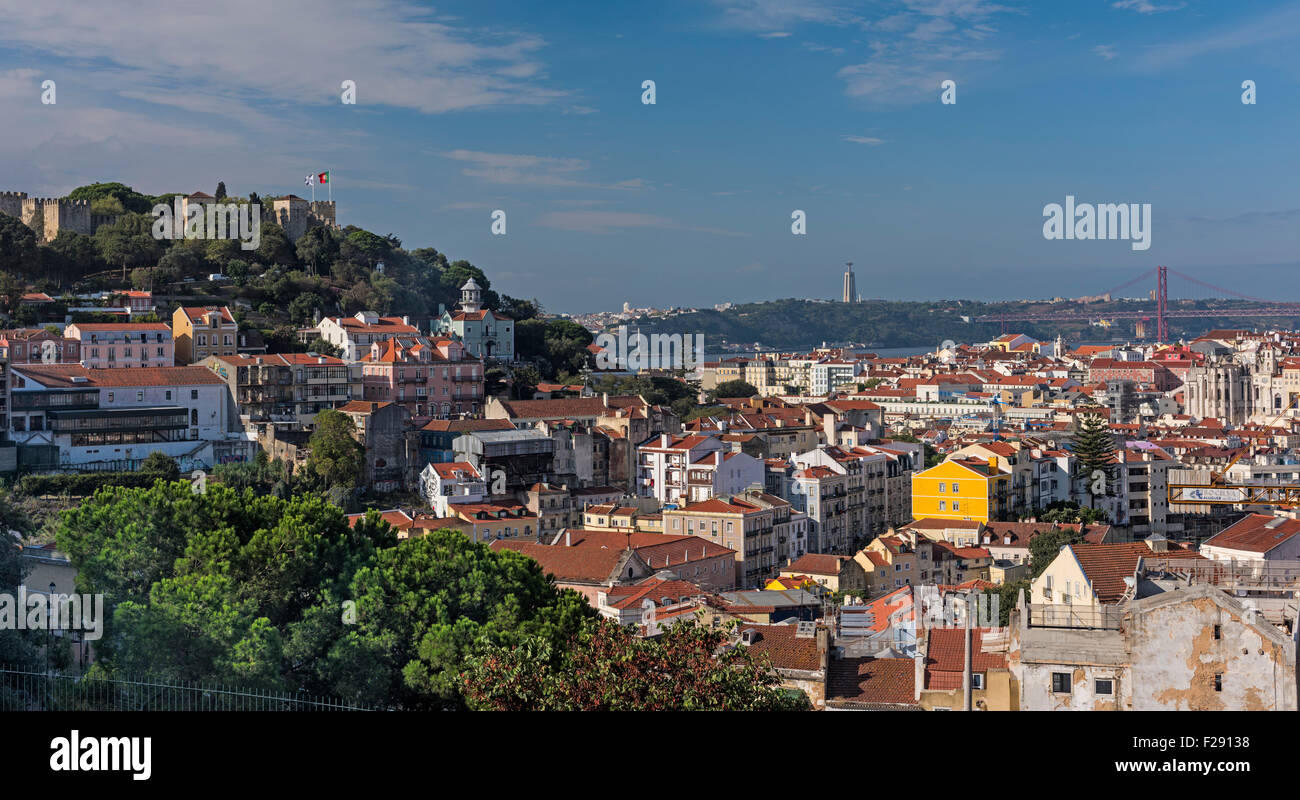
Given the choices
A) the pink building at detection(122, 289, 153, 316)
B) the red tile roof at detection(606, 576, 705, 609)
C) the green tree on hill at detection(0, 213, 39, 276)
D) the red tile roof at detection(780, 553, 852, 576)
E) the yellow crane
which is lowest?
the red tile roof at detection(780, 553, 852, 576)

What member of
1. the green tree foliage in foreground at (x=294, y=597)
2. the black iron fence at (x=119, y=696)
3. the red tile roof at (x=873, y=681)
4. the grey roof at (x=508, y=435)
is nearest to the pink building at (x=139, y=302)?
the grey roof at (x=508, y=435)

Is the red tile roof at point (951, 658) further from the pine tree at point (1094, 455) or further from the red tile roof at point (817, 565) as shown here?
the pine tree at point (1094, 455)

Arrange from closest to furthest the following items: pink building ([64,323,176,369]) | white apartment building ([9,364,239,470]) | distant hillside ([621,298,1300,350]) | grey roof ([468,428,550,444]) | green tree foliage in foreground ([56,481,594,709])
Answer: green tree foliage in foreground ([56,481,594,709]) → white apartment building ([9,364,239,470]) → grey roof ([468,428,550,444]) → pink building ([64,323,176,369]) → distant hillside ([621,298,1300,350])

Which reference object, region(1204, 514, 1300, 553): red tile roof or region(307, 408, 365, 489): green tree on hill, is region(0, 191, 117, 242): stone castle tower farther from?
region(1204, 514, 1300, 553): red tile roof

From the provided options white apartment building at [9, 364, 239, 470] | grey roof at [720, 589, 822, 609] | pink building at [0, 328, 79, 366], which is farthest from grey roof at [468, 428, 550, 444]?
grey roof at [720, 589, 822, 609]

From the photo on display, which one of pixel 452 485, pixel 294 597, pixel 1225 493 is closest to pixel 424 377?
pixel 452 485
